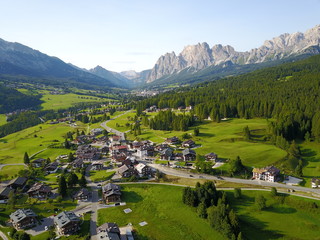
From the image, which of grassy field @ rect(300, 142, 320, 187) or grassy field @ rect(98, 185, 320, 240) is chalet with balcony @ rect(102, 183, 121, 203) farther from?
grassy field @ rect(300, 142, 320, 187)

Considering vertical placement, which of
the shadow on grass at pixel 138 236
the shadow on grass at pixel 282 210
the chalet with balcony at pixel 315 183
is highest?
the chalet with balcony at pixel 315 183

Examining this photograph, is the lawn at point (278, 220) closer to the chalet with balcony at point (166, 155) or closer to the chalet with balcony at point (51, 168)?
the chalet with balcony at point (166, 155)

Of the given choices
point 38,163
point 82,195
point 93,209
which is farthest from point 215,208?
point 38,163

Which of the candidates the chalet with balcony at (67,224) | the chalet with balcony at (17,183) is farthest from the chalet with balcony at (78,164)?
the chalet with balcony at (67,224)

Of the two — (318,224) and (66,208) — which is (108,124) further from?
(318,224)

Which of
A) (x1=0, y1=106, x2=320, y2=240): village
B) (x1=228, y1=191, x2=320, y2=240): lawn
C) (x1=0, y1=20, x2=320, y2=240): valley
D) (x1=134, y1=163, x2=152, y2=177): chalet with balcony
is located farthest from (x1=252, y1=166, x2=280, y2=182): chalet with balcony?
(x1=134, y1=163, x2=152, y2=177): chalet with balcony

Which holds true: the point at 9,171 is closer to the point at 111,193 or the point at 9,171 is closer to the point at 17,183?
the point at 17,183
